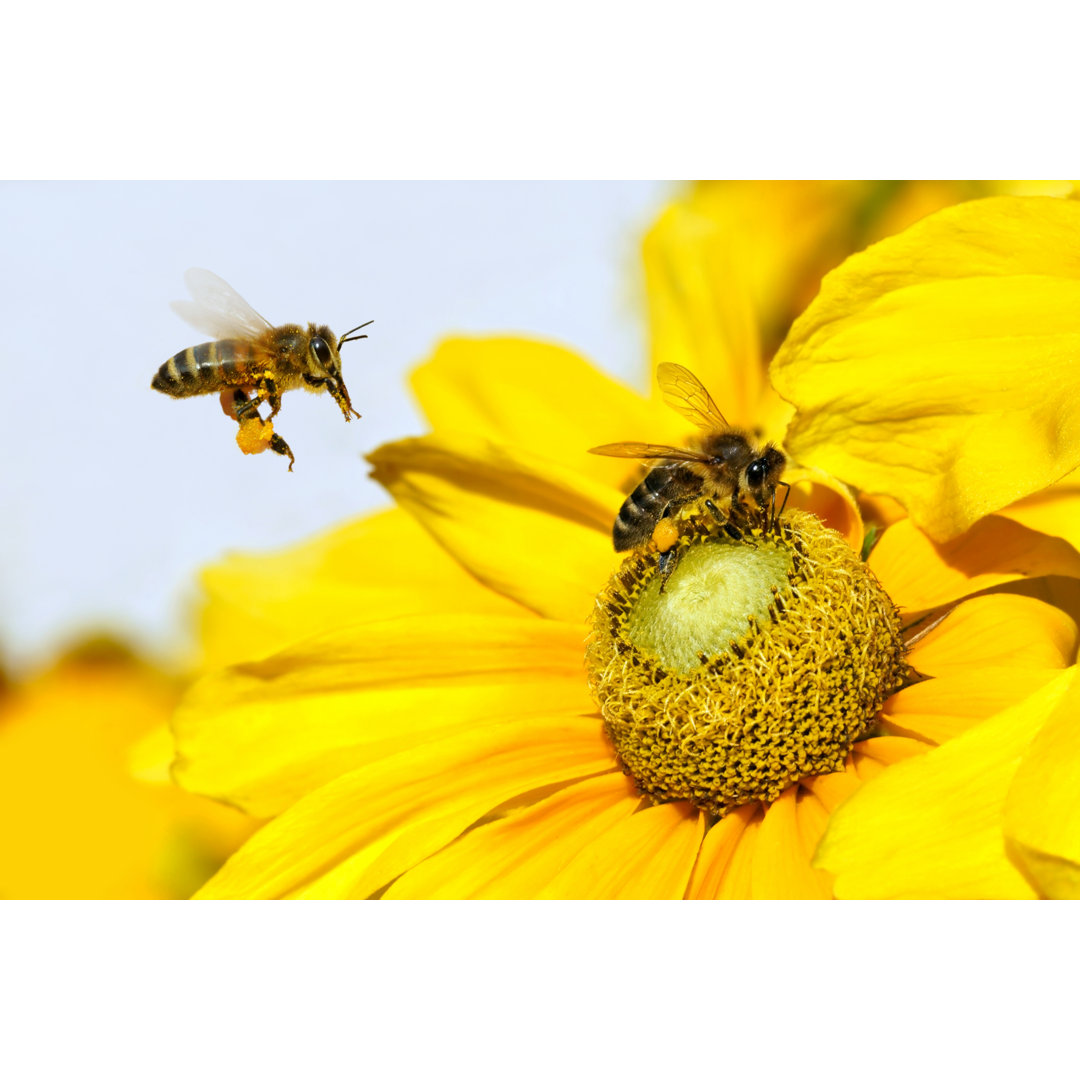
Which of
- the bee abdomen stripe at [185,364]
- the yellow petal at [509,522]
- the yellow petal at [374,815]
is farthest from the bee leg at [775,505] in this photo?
the bee abdomen stripe at [185,364]

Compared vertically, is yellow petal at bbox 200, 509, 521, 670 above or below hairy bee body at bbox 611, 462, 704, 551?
below

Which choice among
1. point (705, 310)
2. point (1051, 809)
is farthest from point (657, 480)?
point (1051, 809)

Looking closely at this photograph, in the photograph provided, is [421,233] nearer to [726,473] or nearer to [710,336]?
[710,336]

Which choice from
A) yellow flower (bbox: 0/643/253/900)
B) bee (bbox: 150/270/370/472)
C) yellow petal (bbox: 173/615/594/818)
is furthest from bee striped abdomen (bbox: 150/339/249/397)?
yellow flower (bbox: 0/643/253/900)

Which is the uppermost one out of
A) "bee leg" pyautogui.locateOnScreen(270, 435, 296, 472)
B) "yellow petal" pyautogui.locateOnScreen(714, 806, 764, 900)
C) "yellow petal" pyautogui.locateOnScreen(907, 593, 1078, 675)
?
"bee leg" pyautogui.locateOnScreen(270, 435, 296, 472)

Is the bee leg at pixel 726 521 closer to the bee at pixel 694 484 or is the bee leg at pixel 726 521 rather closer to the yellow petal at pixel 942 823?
the bee at pixel 694 484

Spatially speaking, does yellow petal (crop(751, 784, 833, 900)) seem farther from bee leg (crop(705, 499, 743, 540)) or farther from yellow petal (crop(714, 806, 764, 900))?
bee leg (crop(705, 499, 743, 540))
